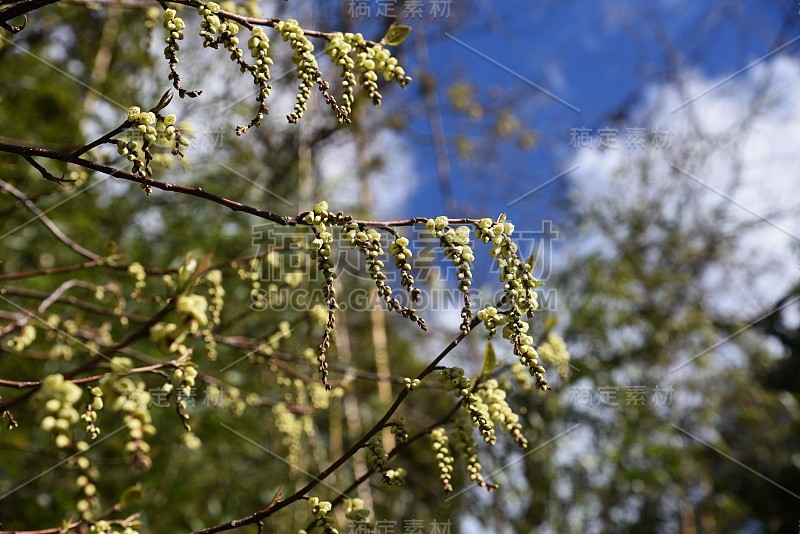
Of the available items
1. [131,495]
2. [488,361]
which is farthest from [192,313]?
[488,361]

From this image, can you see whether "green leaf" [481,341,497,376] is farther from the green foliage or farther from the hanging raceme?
the hanging raceme

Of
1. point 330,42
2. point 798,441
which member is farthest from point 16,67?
point 798,441

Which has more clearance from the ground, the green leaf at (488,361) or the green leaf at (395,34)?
the green leaf at (395,34)

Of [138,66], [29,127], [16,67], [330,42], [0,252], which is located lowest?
[330,42]

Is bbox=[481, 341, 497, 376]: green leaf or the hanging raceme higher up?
the hanging raceme

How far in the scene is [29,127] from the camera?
2.43 meters

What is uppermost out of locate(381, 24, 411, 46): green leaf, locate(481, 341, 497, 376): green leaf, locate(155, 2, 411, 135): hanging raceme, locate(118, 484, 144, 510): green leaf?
locate(381, 24, 411, 46): green leaf

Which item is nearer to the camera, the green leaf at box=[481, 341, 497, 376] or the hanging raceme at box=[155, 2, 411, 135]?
the hanging raceme at box=[155, 2, 411, 135]

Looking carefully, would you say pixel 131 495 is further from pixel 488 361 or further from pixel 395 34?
pixel 395 34

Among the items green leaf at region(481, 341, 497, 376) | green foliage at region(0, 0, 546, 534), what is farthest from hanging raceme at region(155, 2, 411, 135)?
green leaf at region(481, 341, 497, 376)

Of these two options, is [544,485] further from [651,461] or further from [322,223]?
[322,223]

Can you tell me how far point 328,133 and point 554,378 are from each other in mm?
1366

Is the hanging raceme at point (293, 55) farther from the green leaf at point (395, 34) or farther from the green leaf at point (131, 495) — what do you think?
the green leaf at point (131, 495)

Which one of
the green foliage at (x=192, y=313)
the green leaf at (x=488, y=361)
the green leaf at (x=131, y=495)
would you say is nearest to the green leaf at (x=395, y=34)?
the green foliage at (x=192, y=313)
